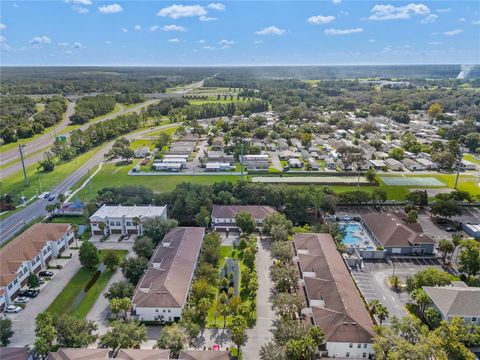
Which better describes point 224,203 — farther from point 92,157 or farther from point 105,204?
point 92,157

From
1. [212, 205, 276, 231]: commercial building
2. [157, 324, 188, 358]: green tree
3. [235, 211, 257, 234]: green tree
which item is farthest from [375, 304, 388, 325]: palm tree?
[212, 205, 276, 231]: commercial building

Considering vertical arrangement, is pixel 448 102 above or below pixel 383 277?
above

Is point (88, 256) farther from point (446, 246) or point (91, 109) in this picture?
point (91, 109)

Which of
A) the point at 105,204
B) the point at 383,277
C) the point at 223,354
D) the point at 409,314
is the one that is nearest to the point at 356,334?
the point at 409,314

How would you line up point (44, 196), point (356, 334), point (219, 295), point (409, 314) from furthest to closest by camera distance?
point (44, 196) → point (219, 295) → point (409, 314) → point (356, 334)

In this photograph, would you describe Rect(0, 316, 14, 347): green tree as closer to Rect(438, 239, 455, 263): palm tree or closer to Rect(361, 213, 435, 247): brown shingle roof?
Rect(361, 213, 435, 247): brown shingle roof
